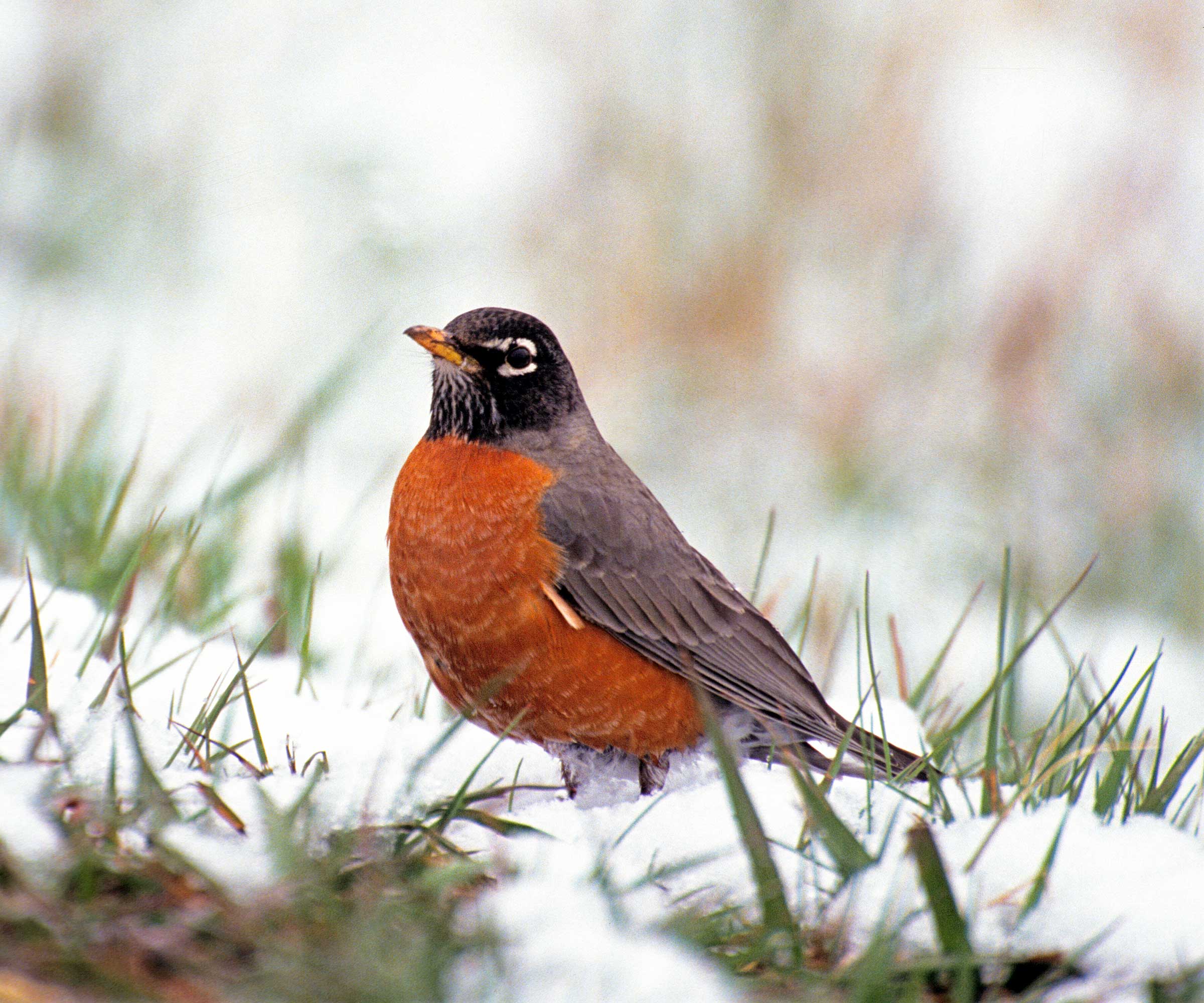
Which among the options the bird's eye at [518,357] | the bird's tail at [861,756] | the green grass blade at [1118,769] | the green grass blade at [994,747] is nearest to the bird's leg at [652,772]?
the bird's tail at [861,756]

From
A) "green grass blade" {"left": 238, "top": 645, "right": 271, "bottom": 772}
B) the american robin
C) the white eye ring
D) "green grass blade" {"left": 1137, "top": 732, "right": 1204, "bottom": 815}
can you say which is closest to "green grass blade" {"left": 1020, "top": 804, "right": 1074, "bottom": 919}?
"green grass blade" {"left": 1137, "top": 732, "right": 1204, "bottom": 815}

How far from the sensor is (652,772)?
151 inches

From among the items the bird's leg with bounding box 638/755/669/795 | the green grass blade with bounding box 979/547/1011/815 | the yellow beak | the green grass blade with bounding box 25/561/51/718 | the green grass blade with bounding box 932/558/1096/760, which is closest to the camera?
the green grass blade with bounding box 25/561/51/718

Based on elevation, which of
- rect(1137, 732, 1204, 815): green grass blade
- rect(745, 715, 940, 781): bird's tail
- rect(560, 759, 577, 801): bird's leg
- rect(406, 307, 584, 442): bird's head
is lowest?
rect(560, 759, 577, 801): bird's leg

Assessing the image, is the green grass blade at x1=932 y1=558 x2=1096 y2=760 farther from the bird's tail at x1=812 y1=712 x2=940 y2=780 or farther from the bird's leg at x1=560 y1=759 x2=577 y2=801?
the bird's leg at x1=560 y1=759 x2=577 y2=801

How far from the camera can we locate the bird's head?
4344mm

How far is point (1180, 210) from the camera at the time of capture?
9273mm

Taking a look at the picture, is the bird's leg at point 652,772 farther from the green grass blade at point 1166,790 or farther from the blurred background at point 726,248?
the blurred background at point 726,248

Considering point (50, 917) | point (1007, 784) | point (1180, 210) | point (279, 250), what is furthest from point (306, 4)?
point (50, 917)

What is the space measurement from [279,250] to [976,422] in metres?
5.27

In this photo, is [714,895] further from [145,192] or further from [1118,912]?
[145,192]

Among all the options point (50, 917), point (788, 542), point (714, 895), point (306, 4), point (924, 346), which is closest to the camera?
point (50, 917)

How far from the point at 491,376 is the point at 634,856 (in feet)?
7.38

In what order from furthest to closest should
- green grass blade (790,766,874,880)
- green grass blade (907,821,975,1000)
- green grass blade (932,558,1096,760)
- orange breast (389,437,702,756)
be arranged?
orange breast (389,437,702,756), green grass blade (932,558,1096,760), green grass blade (790,766,874,880), green grass blade (907,821,975,1000)
